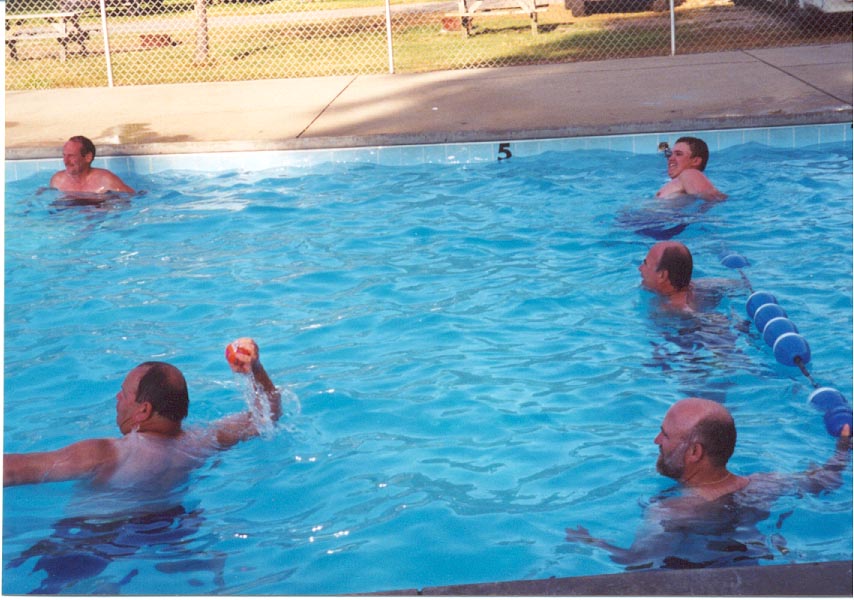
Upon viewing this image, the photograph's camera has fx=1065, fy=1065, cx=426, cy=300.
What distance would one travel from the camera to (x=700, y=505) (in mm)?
3998

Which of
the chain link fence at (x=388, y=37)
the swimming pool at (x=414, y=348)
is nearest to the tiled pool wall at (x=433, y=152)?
the swimming pool at (x=414, y=348)

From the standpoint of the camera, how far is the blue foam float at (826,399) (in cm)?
470

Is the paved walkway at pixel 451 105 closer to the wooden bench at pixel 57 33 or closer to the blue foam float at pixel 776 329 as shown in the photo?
the wooden bench at pixel 57 33

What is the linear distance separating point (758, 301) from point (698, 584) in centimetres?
338

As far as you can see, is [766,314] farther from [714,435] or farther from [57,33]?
[57,33]

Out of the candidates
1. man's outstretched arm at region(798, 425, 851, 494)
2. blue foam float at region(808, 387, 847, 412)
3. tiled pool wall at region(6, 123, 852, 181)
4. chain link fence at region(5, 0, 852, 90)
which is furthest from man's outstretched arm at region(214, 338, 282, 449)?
chain link fence at region(5, 0, 852, 90)

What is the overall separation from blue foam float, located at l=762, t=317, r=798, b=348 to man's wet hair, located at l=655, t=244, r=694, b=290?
0.60 m

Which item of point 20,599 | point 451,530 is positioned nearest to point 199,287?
point 451,530

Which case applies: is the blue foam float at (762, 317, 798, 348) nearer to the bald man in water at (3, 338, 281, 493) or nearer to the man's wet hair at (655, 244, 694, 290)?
the man's wet hair at (655, 244, 694, 290)

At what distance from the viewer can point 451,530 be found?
A: 4.27 metres

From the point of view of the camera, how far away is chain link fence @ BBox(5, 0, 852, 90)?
14.7m

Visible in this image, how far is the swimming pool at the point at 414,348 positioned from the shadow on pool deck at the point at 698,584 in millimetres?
966

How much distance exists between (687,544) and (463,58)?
39.2ft

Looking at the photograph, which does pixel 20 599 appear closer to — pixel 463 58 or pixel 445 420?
pixel 445 420
